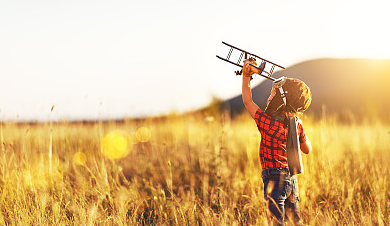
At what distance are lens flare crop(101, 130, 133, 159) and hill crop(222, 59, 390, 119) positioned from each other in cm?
1513

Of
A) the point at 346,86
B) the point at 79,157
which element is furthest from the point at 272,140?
the point at 346,86

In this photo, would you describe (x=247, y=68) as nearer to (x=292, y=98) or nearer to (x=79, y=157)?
(x=292, y=98)

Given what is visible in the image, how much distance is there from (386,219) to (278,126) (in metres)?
1.60

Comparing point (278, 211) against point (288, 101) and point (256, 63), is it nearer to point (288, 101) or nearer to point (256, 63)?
point (288, 101)

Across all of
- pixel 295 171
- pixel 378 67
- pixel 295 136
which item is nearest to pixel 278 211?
pixel 295 171

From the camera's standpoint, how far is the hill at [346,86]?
24.2 m

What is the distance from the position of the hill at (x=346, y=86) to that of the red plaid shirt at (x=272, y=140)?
18762 mm

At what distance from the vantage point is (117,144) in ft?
20.0

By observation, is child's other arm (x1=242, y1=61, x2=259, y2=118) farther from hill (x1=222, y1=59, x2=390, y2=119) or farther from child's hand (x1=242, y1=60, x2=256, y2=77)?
hill (x1=222, y1=59, x2=390, y2=119)

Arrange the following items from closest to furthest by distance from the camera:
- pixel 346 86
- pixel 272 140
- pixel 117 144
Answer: pixel 272 140 < pixel 117 144 < pixel 346 86

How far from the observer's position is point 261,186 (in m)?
3.78

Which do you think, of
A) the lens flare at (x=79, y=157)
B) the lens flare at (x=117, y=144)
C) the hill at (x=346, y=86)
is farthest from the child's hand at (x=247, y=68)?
the hill at (x=346, y=86)

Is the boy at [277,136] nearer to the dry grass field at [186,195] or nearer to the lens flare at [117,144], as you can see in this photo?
the dry grass field at [186,195]

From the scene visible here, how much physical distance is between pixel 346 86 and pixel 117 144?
2728 centimetres
